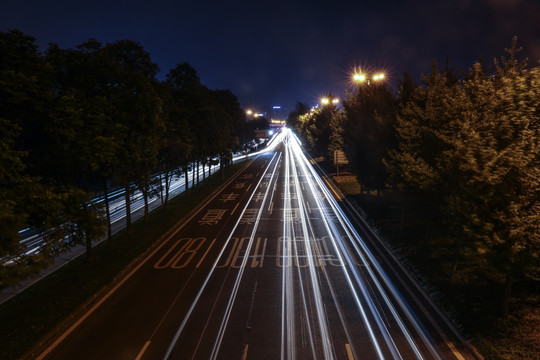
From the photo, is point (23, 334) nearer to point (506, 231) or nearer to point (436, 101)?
point (506, 231)

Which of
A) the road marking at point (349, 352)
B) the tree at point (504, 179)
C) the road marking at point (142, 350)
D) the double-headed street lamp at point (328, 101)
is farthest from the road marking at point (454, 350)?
the double-headed street lamp at point (328, 101)

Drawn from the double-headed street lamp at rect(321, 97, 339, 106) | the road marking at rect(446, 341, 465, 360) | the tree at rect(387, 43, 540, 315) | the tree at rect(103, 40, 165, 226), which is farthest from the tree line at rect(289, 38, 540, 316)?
the double-headed street lamp at rect(321, 97, 339, 106)

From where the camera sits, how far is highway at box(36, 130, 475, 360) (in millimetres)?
9938

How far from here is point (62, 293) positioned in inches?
531

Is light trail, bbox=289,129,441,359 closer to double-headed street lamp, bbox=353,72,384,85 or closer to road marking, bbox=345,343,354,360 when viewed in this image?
road marking, bbox=345,343,354,360

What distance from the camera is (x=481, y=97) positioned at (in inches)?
451

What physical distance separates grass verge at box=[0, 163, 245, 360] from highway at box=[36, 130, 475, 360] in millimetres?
604

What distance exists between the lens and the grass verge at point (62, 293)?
10.5m

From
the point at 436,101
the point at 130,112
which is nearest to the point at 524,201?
the point at 436,101

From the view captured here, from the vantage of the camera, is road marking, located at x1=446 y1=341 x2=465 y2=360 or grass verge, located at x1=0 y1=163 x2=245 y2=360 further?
grass verge, located at x1=0 y1=163 x2=245 y2=360

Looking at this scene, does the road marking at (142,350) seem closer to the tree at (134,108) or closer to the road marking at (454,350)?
the tree at (134,108)

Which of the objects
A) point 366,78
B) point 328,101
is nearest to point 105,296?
point 366,78

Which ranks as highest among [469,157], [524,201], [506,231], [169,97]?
[169,97]

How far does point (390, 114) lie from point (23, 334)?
20.0 m
